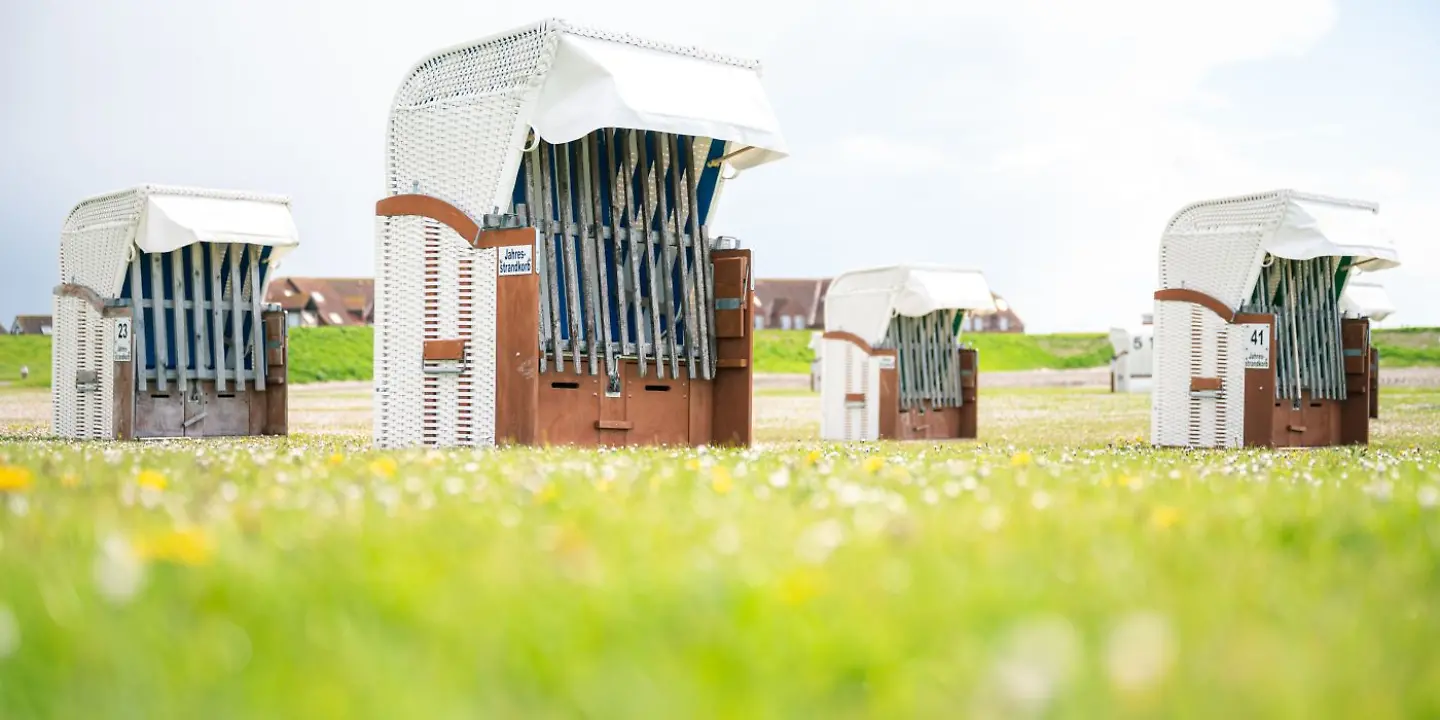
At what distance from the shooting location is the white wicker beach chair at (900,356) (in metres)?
26.9

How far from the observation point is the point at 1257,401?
69.8 ft

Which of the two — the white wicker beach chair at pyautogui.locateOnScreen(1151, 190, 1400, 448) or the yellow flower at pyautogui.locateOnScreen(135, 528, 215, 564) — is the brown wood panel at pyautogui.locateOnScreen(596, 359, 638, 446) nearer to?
the white wicker beach chair at pyautogui.locateOnScreen(1151, 190, 1400, 448)

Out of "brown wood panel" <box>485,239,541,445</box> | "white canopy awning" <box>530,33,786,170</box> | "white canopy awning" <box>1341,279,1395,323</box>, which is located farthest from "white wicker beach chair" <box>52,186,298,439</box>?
"white canopy awning" <box>1341,279,1395,323</box>

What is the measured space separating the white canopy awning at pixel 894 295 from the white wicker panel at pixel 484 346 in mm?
13282

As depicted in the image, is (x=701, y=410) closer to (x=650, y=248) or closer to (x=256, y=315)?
(x=650, y=248)

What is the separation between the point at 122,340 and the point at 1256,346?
61.7 feet

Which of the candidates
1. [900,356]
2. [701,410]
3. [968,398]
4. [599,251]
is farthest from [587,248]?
[968,398]

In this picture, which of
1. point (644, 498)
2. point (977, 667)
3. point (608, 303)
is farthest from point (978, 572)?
point (608, 303)

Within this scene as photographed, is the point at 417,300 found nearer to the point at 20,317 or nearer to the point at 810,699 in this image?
the point at 810,699

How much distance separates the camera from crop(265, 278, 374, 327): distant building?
95.2 meters

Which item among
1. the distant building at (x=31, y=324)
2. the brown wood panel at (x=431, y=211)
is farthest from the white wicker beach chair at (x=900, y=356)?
the distant building at (x=31, y=324)

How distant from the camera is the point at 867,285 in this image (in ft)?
90.7

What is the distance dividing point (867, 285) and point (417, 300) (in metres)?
13.8

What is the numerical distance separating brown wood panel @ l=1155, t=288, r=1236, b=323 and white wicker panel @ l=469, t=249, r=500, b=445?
1270cm
